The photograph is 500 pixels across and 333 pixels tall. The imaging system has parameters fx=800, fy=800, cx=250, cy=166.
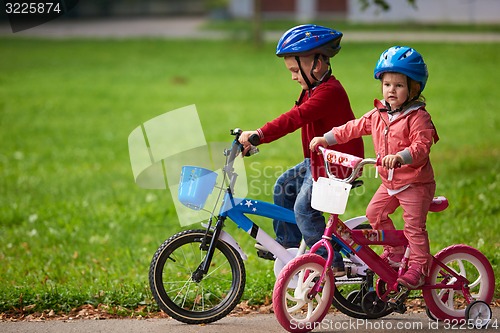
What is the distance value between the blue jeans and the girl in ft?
1.10

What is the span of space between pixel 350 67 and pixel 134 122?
9339 mm

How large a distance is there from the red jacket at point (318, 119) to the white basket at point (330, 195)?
29 cm

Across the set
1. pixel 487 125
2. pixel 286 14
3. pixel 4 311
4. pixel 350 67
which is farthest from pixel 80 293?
pixel 286 14

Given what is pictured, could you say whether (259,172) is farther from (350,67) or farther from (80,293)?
(350,67)

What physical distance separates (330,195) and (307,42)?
925mm

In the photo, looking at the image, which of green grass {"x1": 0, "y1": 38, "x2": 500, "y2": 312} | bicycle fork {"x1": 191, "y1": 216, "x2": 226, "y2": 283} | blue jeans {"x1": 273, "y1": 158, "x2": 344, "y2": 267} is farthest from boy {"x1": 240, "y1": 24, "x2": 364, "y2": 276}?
green grass {"x1": 0, "y1": 38, "x2": 500, "y2": 312}

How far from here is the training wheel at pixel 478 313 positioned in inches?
185

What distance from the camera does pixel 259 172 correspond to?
10.1 m

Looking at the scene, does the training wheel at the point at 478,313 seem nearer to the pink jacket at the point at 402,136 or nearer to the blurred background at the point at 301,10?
the pink jacket at the point at 402,136

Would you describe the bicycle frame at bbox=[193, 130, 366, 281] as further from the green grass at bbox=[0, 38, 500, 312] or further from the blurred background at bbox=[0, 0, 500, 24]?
the blurred background at bbox=[0, 0, 500, 24]

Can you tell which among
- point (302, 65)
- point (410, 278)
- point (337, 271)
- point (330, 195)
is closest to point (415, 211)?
point (410, 278)

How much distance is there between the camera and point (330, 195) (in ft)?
14.5

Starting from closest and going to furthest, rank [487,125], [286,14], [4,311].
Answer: [4,311]
[487,125]
[286,14]

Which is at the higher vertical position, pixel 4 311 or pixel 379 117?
pixel 379 117
